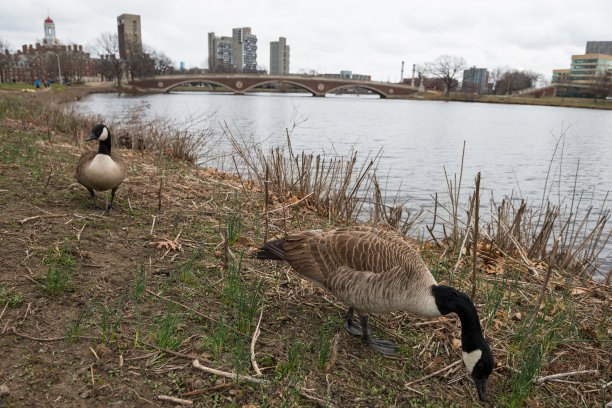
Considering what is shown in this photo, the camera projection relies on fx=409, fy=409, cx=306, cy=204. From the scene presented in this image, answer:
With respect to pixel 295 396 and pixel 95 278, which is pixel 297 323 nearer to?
pixel 295 396

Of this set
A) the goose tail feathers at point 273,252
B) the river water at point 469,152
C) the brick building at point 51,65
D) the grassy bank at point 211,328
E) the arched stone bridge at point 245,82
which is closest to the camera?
the grassy bank at point 211,328

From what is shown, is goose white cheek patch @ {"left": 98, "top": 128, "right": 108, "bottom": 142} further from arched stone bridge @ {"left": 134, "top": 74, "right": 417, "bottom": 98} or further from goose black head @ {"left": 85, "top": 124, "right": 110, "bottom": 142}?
arched stone bridge @ {"left": 134, "top": 74, "right": 417, "bottom": 98}

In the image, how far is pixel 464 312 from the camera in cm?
328

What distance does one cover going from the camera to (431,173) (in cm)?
1672

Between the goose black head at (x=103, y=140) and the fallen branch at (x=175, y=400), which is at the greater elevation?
the goose black head at (x=103, y=140)

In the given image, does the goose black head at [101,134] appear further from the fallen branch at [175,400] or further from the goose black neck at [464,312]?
the goose black neck at [464,312]

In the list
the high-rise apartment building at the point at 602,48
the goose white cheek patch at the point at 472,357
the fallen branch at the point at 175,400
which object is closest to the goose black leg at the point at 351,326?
the goose white cheek patch at the point at 472,357

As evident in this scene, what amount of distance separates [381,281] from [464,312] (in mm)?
692

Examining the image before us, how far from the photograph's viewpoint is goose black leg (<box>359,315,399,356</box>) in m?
3.73

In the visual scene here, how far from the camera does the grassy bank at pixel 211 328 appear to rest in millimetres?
2920

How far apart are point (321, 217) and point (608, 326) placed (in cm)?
455

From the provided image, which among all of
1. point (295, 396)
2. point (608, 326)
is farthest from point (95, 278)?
point (608, 326)

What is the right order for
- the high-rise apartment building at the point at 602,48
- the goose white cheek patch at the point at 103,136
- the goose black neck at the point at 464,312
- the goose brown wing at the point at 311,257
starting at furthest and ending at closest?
the high-rise apartment building at the point at 602,48
the goose white cheek patch at the point at 103,136
the goose brown wing at the point at 311,257
the goose black neck at the point at 464,312

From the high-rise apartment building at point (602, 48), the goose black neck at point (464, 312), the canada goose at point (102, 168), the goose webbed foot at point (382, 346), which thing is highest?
the high-rise apartment building at point (602, 48)
